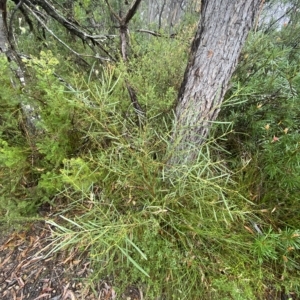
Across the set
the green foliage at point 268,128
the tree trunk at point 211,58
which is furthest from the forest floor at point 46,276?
the tree trunk at point 211,58

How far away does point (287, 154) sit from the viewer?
51.5 inches

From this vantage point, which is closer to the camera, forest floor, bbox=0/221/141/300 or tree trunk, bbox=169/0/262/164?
tree trunk, bbox=169/0/262/164

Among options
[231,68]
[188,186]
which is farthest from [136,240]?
[231,68]

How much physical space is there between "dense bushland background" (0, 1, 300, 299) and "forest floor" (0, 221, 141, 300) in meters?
0.11

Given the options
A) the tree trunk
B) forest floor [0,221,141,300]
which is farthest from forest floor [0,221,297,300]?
the tree trunk

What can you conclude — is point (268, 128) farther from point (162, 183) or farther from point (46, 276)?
point (46, 276)

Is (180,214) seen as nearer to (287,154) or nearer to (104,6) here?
(287,154)

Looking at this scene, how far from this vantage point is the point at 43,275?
145 centimetres

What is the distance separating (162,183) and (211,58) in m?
0.75

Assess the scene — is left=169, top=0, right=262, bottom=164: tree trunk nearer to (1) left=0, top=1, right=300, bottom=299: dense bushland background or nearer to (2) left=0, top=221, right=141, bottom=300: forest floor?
(1) left=0, top=1, right=300, bottom=299: dense bushland background

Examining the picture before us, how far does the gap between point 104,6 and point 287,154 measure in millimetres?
2469

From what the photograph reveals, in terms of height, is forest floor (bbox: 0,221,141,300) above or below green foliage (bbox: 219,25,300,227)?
below

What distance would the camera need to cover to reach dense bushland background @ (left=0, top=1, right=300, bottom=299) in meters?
1.18

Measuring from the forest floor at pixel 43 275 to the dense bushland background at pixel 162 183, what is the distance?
0.35 feet
